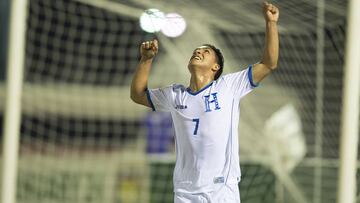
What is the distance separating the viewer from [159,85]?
8.47 meters

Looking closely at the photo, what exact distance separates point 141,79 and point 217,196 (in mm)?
692

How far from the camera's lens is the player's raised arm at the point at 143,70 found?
4117mm

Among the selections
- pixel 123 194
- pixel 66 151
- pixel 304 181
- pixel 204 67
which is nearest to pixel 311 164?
pixel 304 181

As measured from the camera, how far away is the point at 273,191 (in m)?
7.73

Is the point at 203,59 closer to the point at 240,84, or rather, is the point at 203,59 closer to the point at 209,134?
the point at 240,84

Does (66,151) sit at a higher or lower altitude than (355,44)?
lower

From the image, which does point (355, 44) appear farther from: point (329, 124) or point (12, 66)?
point (329, 124)

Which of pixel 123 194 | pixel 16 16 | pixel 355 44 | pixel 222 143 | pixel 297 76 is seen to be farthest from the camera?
pixel 123 194

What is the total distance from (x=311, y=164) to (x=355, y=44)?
10.0ft

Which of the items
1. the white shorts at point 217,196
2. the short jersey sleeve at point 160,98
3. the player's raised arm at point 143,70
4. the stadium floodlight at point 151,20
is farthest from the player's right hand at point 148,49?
the white shorts at point 217,196

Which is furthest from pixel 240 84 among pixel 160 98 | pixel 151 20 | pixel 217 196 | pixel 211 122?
pixel 151 20

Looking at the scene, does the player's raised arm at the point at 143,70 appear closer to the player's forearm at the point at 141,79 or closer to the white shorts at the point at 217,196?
the player's forearm at the point at 141,79

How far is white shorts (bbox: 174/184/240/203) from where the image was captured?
387 centimetres

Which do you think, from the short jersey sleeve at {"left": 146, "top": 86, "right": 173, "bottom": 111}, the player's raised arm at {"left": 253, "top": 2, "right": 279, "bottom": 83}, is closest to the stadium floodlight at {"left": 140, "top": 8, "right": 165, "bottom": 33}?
the short jersey sleeve at {"left": 146, "top": 86, "right": 173, "bottom": 111}
